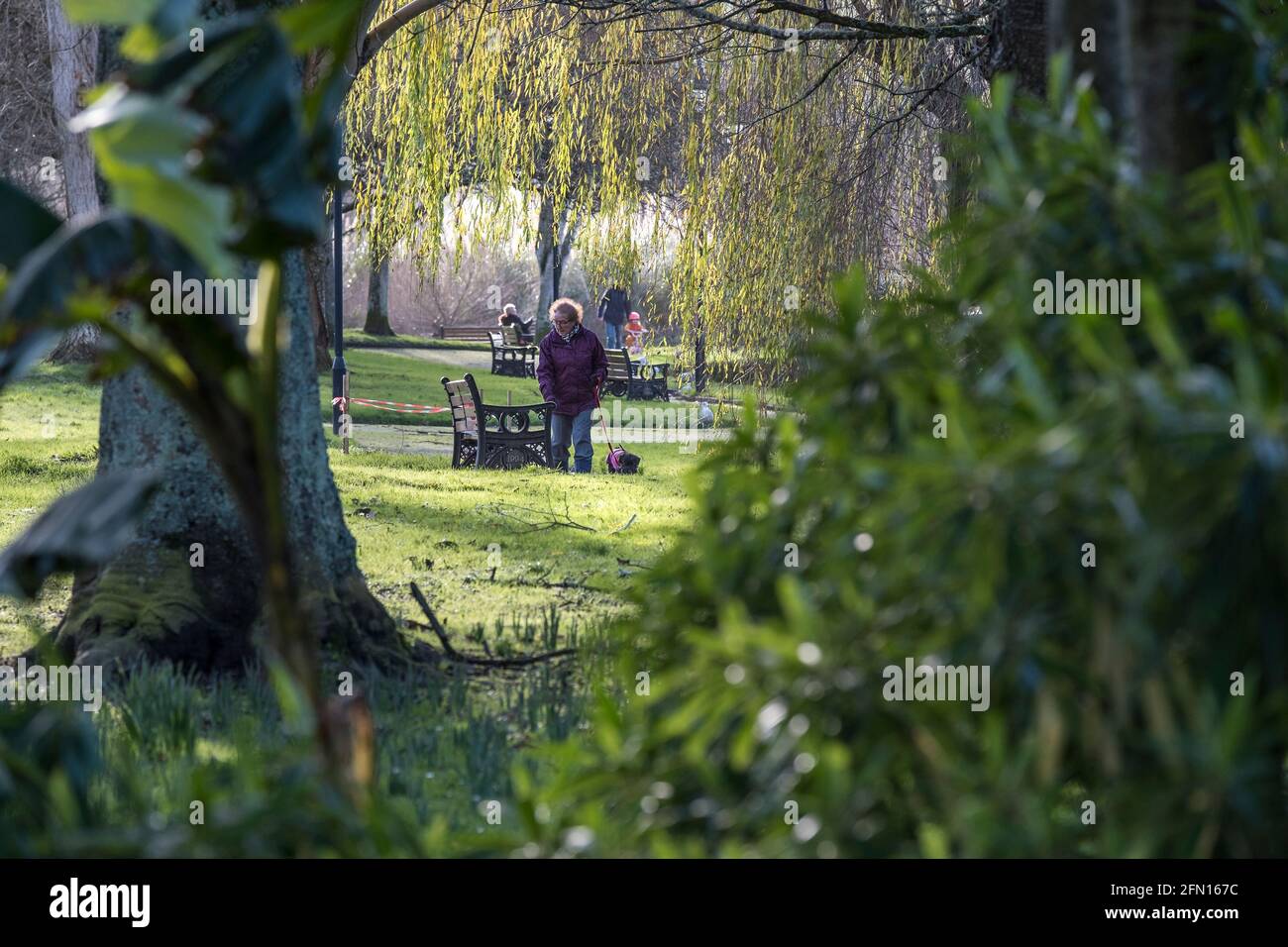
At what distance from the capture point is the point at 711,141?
1201 centimetres

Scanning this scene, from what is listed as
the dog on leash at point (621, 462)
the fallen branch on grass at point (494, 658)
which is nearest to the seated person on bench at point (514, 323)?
the dog on leash at point (621, 462)

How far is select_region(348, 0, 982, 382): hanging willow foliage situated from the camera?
36.8 ft

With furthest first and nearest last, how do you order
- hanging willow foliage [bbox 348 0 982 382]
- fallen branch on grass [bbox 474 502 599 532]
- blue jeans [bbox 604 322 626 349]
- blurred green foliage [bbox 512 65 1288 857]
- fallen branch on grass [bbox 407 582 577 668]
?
blue jeans [bbox 604 322 626 349] < hanging willow foliage [bbox 348 0 982 382] < fallen branch on grass [bbox 474 502 599 532] < fallen branch on grass [bbox 407 582 577 668] < blurred green foliage [bbox 512 65 1288 857]

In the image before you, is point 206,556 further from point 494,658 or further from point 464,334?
point 464,334

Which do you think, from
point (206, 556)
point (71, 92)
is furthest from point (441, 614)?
point (71, 92)

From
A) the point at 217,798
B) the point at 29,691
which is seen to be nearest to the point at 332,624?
the point at 29,691

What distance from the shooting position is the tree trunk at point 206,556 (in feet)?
19.8

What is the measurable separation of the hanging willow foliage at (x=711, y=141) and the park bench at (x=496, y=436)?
3.18 m

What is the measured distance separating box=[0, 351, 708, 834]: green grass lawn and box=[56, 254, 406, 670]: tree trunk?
1.05ft
